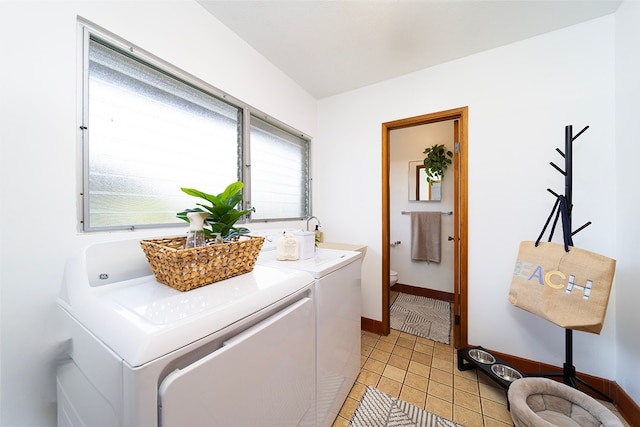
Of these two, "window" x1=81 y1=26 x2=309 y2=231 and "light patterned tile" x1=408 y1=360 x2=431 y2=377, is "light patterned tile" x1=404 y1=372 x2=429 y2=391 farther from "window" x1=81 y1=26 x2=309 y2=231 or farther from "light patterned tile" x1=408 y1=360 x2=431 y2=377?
"window" x1=81 y1=26 x2=309 y2=231

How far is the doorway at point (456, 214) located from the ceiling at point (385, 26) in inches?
18.0

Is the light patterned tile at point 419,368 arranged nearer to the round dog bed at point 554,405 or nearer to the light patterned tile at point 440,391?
the light patterned tile at point 440,391

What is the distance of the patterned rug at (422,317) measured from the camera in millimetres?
2189

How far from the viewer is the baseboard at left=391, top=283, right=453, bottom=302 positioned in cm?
294

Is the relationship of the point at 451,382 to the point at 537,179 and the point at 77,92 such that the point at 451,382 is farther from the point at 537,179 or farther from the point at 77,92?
the point at 77,92

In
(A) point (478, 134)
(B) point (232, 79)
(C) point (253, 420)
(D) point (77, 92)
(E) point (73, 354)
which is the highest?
(B) point (232, 79)

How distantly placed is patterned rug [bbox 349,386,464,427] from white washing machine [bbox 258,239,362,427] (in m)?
0.13

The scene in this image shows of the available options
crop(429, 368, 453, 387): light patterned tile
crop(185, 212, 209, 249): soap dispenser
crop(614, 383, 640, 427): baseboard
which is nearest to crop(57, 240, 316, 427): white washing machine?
crop(185, 212, 209, 249): soap dispenser

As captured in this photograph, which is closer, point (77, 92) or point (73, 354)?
point (73, 354)

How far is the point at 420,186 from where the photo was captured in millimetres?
3109

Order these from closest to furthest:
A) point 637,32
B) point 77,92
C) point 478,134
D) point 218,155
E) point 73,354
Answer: point 73,354 → point 77,92 → point 637,32 → point 218,155 → point 478,134

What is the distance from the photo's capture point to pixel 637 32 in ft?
4.00

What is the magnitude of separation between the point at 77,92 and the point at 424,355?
272cm

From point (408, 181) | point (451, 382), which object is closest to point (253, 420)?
point (451, 382)
